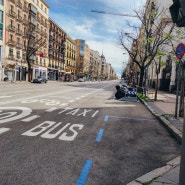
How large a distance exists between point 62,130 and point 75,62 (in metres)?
103

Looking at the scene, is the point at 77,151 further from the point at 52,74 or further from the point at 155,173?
the point at 52,74

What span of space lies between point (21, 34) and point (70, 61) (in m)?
47.1

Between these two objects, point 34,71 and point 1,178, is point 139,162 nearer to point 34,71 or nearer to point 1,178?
point 1,178

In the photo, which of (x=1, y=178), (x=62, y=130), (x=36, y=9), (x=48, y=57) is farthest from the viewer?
(x=48, y=57)

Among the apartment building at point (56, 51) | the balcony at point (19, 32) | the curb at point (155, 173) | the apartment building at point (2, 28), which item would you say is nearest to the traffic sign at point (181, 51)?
the curb at point (155, 173)

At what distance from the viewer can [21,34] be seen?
169 feet

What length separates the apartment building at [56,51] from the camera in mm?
72562

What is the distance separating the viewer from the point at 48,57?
70.5 metres

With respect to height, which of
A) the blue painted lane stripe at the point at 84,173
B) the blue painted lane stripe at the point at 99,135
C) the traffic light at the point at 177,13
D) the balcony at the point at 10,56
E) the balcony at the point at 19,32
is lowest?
the blue painted lane stripe at the point at 99,135

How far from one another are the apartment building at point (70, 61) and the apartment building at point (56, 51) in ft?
12.9

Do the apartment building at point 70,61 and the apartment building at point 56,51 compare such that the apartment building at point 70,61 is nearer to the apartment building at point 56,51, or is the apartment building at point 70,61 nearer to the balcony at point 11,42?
the apartment building at point 56,51

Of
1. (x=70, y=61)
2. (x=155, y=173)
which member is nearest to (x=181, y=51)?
(x=155, y=173)

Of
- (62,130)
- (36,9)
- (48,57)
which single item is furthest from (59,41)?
(62,130)

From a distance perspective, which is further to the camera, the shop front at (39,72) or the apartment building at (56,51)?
the apartment building at (56,51)
